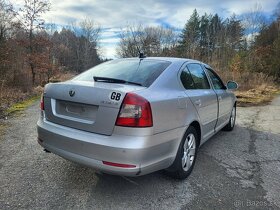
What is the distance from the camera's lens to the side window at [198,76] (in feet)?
14.7

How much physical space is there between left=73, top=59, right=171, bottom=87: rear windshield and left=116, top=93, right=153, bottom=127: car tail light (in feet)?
1.52

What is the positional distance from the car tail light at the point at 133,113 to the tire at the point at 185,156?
838mm

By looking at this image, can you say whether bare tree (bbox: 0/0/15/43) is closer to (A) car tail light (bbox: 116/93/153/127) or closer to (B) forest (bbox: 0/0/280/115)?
(B) forest (bbox: 0/0/280/115)

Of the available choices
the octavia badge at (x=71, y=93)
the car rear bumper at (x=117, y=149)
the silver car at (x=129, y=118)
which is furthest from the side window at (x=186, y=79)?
the octavia badge at (x=71, y=93)

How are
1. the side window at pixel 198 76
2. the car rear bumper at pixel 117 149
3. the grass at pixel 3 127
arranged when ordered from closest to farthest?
the car rear bumper at pixel 117 149
the side window at pixel 198 76
the grass at pixel 3 127

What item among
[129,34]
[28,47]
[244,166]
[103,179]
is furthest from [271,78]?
[103,179]

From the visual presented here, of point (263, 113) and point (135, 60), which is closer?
point (135, 60)

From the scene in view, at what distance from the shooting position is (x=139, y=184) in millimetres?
3676

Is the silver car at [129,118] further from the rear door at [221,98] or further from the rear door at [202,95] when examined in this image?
the rear door at [221,98]

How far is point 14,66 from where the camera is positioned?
15.1 metres

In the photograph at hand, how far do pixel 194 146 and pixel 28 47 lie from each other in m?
17.2

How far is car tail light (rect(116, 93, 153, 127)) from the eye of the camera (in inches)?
118

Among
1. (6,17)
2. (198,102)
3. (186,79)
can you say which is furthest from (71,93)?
(6,17)

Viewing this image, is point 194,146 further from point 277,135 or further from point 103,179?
point 277,135
